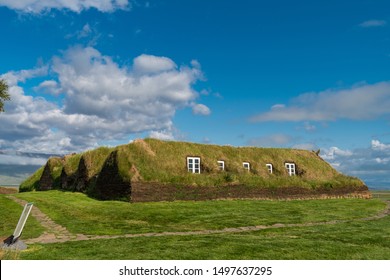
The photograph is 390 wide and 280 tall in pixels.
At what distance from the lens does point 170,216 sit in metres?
24.0

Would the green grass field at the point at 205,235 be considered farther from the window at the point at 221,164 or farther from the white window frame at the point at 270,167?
the white window frame at the point at 270,167

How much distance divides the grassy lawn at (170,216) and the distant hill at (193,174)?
2890 millimetres

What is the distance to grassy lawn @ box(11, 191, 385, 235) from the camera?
795 inches

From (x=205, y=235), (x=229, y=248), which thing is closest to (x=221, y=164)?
(x=205, y=235)

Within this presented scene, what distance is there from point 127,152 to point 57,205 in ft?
30.2

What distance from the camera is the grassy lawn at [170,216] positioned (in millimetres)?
20188

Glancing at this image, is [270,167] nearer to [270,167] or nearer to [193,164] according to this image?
[270,167]

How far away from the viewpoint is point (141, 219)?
23.0m

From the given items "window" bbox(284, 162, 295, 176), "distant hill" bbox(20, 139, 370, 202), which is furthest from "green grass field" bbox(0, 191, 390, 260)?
"window" bbox(284, 162, 295, 176)

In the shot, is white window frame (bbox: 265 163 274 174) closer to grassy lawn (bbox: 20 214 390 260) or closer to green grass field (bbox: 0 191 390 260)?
green grass field (bbox: 0 191 390 260)

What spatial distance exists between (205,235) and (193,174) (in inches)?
743

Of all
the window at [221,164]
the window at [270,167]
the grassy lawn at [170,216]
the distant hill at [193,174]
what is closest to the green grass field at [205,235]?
the grassy lawn at [170,216]
